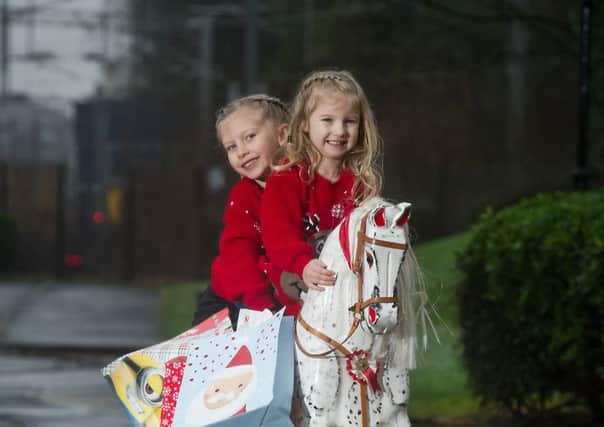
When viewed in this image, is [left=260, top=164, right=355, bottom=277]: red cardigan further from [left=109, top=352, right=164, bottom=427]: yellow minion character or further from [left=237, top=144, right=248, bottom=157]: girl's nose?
[left=109, top=352, right=164, bottom=427]: yellow minion character

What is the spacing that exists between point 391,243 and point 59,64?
37.1 meters

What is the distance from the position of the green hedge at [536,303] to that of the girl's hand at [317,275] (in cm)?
402

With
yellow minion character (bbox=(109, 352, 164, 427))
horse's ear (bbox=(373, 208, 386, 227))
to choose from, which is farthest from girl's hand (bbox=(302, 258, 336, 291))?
yellow minion character (bbox=(109, 352, 164, 427))

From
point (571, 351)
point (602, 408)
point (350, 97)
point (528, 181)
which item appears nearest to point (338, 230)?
point (350, 97)

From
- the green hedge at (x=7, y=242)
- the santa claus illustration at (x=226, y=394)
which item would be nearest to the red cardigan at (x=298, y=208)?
the santa claus illustration at (x=226, y=394)

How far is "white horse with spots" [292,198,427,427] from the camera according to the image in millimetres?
4547

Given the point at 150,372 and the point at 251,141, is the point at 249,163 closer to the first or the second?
the point at 251,141

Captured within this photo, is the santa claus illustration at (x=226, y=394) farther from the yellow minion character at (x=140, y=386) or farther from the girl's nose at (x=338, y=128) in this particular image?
the girl's nose at (x=338, y=128)

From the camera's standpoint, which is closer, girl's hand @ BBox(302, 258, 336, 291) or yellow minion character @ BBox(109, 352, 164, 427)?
girl's hand @ BBox(302, 258, 336, 291)

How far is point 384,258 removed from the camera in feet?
14.9

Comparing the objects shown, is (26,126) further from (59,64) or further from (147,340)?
(147,340)

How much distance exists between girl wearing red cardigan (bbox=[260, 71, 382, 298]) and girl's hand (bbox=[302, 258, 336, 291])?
0.16 meters

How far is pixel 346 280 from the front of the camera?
15.3 feet

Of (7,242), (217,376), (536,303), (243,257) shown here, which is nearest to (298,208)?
(243,257)
